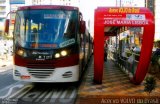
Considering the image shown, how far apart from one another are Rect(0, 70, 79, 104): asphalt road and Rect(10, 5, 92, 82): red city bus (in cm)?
51

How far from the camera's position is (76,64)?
46.8 feet

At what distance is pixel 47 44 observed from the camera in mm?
Result: 13750

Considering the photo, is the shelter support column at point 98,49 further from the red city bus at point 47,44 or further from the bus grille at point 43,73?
the bus grille at point 43,73

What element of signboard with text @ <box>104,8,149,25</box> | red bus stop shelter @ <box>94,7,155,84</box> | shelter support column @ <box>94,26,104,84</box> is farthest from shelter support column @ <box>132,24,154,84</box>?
shelter support column @ <box>94,26,104,84</box>

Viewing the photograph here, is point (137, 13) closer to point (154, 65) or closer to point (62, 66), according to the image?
point (62, 66)

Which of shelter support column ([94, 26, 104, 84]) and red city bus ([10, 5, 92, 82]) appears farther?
shelter support column ([94, 26, 104, 84])

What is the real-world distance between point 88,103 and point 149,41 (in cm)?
374

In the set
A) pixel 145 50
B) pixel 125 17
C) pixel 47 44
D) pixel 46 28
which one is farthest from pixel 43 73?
pixel 145 50

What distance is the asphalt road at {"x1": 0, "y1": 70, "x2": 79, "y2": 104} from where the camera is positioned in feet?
38.9

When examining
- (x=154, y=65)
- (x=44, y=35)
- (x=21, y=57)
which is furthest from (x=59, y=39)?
(x=154, y=65)

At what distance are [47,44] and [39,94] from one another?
1.73m

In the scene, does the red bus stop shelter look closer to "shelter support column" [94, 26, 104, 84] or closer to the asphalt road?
"shelter support column" [94, 26, 104, 84]

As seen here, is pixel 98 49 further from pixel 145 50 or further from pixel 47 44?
pixel 47 44

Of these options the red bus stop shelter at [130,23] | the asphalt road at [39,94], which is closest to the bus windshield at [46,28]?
the red bus stop shelter at [130,23]
